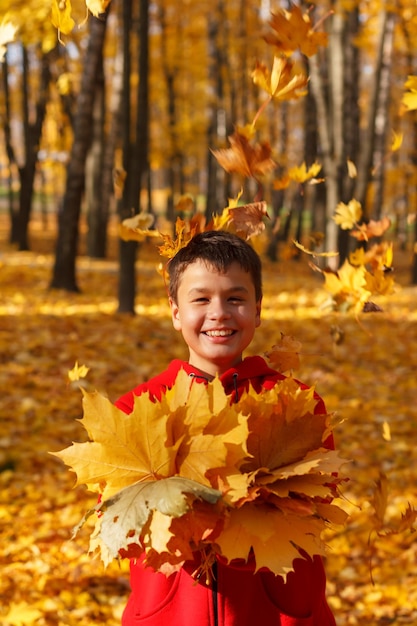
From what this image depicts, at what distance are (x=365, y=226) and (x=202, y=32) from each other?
1899 centimetres

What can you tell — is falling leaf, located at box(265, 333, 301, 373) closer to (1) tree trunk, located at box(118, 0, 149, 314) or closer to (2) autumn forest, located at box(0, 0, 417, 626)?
(2) autumn forest, located at box(0, 0, 417, 626)

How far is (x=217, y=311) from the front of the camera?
155 centimetres

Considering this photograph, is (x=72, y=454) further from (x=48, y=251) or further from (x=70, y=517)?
(x=48, y=251)

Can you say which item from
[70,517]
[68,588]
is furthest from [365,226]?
[70,517]

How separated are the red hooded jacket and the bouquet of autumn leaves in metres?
0.31

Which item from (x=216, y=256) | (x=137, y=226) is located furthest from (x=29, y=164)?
(x=216, y=256)

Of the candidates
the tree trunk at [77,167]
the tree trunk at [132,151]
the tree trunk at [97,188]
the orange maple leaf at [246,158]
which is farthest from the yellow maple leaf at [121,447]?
the tree trunk at [97,188]

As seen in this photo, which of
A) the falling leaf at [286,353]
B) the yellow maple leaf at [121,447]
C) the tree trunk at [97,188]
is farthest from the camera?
the tree trunk at [97,188]

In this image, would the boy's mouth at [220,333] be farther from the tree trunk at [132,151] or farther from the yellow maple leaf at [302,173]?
the tree trunk at [132,151]

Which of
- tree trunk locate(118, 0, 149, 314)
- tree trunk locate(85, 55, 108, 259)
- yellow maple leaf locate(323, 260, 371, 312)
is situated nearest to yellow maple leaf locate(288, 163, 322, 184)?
yellow maple leaf locate(323, 260, 371, 312)

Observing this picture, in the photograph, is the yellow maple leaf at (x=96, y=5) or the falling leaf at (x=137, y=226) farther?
the falling leaf at (x=137, y=226)

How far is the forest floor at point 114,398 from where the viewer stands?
323cm

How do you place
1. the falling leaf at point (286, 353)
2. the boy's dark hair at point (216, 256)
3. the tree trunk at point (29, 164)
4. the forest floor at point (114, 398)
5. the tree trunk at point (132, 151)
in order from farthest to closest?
1. the tree trunk at point (29, 164)
2. the tree trunk at point (132, 151)
3. the forest floor at point (114, 398)
4. the falling leaf at point (286, 353)
5. the boy's dark hair at point (216, 256)

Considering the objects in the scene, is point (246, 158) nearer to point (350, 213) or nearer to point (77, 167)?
point (350, 213)
